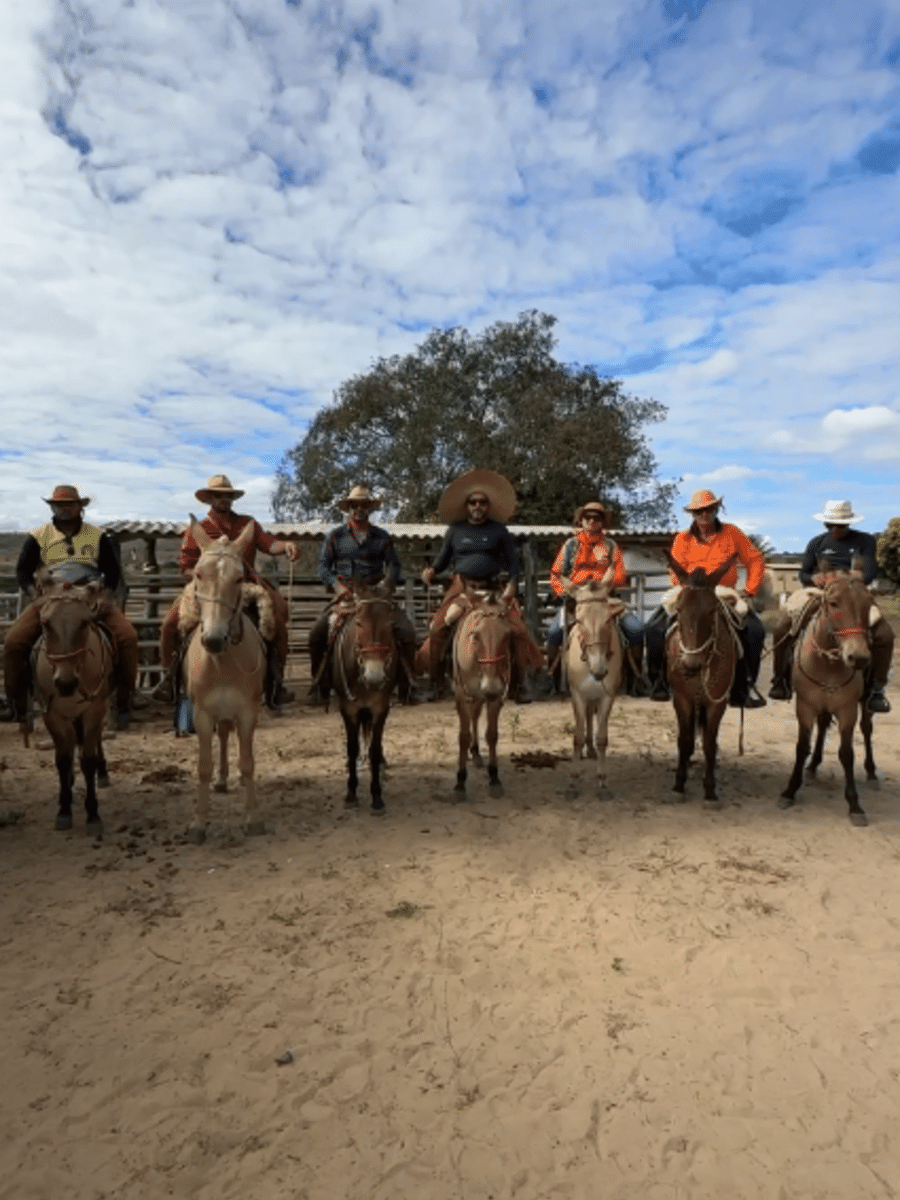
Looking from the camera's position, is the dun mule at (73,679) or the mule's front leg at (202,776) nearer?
the dun mule at (73,679)

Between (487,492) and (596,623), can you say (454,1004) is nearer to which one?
(596,623)

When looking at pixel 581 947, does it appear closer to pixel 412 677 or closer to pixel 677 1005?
pixel 677 1005

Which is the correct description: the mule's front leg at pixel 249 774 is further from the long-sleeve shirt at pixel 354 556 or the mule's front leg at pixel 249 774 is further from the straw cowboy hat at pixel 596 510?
the straw cowboy hat at pixel 596 510

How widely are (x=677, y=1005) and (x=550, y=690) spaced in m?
10.3

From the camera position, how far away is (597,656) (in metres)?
7.09

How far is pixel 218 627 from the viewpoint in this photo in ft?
18.1

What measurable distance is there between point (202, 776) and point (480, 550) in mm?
3576

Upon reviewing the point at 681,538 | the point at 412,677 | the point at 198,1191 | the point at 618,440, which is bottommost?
the point at 198,1191

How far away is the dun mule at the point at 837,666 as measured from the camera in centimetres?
646

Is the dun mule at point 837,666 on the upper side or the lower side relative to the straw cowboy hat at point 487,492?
lower

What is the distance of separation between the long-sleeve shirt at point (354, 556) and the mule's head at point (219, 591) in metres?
1.68

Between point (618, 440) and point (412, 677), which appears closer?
point (412, 677)

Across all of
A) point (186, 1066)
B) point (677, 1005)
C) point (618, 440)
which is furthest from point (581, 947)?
point (618, 440)

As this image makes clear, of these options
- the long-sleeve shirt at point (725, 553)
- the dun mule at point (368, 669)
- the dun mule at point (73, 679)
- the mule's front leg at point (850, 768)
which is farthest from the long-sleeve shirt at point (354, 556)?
the mule's front leg at point (850, 768)
